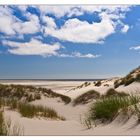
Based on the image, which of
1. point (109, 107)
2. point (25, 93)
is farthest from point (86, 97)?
point (109, 107)

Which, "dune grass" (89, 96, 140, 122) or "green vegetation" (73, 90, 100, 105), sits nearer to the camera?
"dune grass" (89, 96, 140, 122)

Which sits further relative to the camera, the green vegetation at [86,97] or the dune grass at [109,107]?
the green vegetation at [86,97]

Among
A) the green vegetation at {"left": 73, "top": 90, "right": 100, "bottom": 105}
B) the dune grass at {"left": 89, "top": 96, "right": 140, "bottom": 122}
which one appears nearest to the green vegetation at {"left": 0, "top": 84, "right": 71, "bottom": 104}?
the green vegetation at {"left": 73, "top": 90, "right": 100, "bottom": 105}

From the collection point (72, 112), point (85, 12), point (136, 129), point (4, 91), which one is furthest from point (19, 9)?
point (4, 91)

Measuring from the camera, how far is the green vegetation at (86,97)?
13992 millimetres

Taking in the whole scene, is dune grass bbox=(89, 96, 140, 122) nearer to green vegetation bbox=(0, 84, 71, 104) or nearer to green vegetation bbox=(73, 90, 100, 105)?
green vegetation bbox=(73, 90, 100, 105)

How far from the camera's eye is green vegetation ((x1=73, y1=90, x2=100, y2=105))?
13992 millimetres

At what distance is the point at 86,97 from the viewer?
46.3 ft

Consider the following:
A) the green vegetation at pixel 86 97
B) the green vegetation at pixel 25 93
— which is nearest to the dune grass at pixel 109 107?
the green vegetation at pixel 86 97

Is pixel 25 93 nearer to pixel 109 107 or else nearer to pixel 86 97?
pixel 86 97

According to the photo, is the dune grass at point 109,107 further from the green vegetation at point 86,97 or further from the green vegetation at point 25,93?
the green vegetation at point 25,93

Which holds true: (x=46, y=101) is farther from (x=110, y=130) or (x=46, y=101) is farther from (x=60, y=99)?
(x=110, y=130)

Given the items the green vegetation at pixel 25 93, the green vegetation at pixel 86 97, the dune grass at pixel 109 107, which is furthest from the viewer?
the green vegetation at pixel 25 93

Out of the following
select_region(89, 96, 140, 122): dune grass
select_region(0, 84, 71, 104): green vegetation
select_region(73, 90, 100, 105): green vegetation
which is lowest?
select_region(89, 96, 140, 122): dune grass
